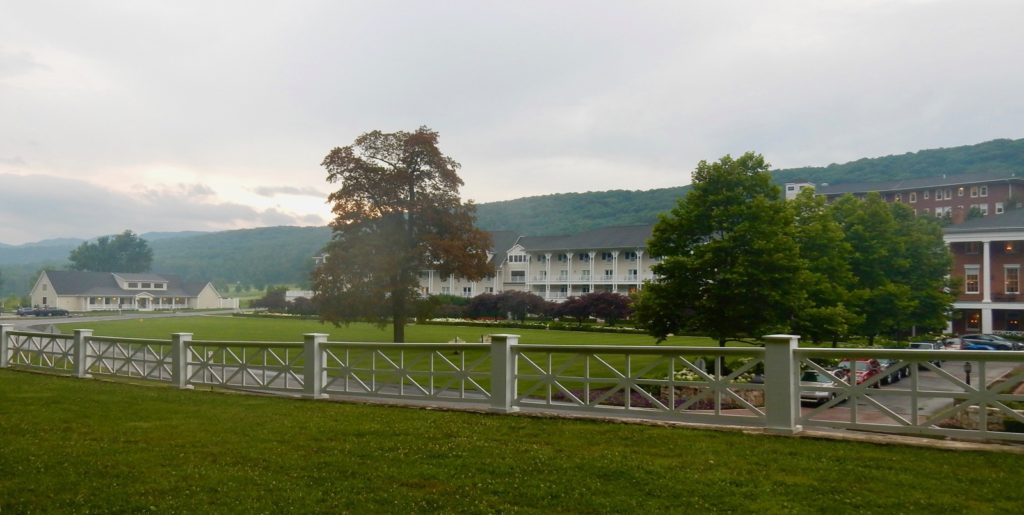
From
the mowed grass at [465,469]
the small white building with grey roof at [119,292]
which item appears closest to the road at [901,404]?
the mowed grass at [465,469]

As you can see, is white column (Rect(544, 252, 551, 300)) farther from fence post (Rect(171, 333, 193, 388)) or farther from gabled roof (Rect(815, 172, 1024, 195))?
fence post (Rect(171, 333, 193, 388))

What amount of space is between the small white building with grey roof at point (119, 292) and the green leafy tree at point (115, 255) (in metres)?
26.9

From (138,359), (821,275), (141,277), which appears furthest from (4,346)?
(141,277)

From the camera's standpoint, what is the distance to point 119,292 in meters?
113

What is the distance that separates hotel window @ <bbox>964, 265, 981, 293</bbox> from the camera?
197ft

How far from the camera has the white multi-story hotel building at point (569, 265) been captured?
272 feet

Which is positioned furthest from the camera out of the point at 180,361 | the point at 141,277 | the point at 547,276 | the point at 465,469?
the point at 141,277

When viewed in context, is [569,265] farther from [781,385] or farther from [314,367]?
[781,385]

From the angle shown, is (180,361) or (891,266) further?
(891,266)

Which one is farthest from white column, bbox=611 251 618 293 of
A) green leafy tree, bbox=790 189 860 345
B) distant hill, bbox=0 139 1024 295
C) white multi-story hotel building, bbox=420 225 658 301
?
green leafy tree, bbox=790 189 860 345

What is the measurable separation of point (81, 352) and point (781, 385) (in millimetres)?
18841

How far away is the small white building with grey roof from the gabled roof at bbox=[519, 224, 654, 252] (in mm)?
60477

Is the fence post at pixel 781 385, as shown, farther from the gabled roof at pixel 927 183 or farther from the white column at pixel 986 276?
the gabled roof at pixel 927 183

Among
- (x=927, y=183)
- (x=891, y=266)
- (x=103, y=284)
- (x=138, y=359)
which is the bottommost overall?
(x=103, y=284)
